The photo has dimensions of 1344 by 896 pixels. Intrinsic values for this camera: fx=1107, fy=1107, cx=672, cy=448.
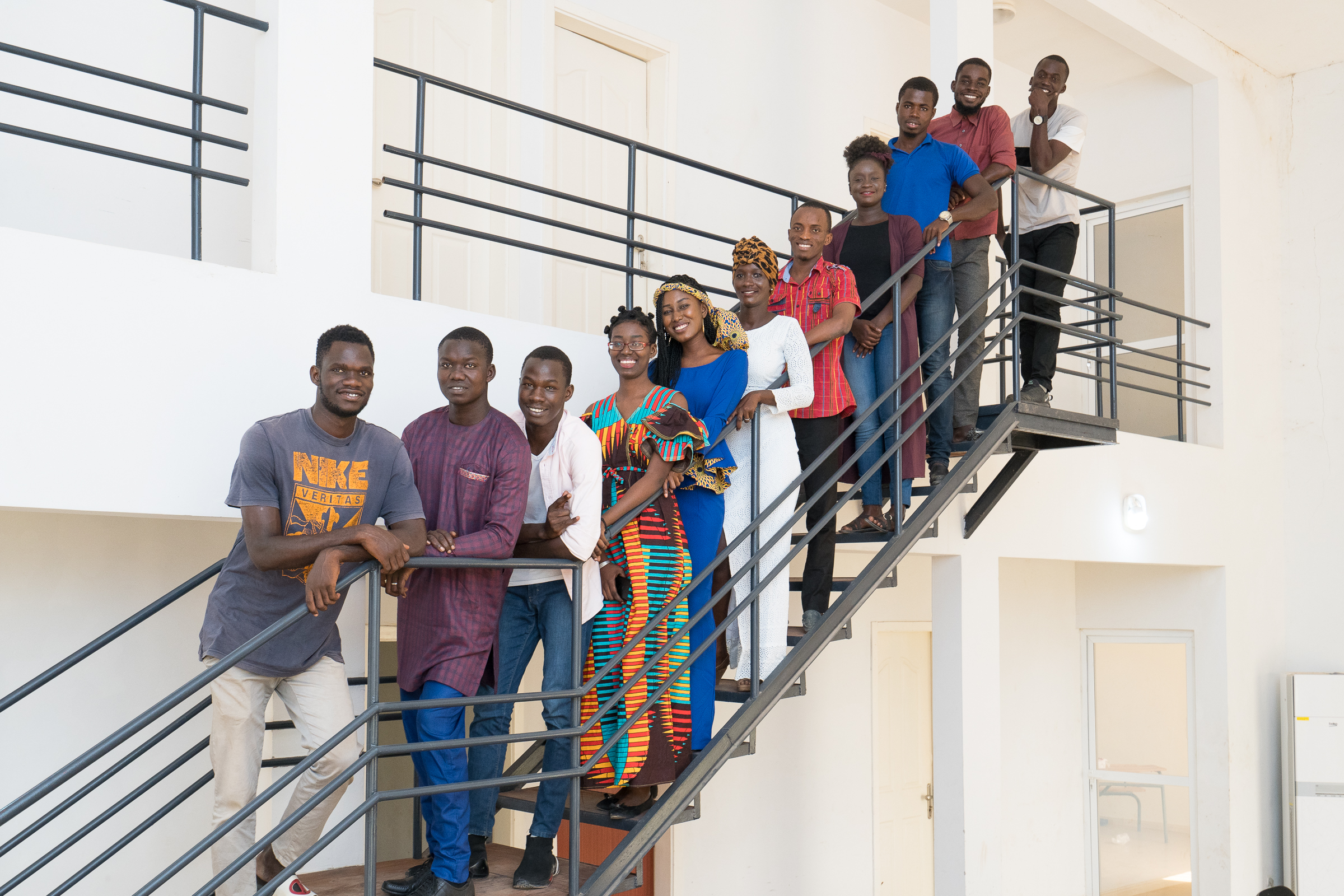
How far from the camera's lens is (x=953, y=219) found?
174 inches

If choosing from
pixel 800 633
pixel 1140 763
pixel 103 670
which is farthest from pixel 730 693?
pixel 1140 763

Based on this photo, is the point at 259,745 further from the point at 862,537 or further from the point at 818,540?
the point at 862,537

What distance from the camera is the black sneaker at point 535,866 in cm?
316

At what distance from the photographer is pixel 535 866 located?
3.17 m

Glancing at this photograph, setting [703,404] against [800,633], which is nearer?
[703,404]

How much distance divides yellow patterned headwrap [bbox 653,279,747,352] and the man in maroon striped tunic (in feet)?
2.34

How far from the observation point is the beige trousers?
9.86 feet

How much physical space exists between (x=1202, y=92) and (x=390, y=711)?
776 cm

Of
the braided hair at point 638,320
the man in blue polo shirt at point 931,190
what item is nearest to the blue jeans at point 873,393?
the man in blue polo shirt at point 931,190

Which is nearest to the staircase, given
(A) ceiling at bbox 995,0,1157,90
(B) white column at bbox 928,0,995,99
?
(B) white column at bbox 928,0,995,99

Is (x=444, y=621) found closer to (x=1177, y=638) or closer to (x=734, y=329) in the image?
(x=734, y=329)

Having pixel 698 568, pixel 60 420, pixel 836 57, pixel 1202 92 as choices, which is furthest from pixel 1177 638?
pixel 60 420

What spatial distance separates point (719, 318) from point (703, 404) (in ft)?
0.95

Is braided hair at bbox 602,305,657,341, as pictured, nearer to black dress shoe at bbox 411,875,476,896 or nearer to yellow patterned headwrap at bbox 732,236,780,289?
yellow patterned headwrap at bbox 732,236,780,289
